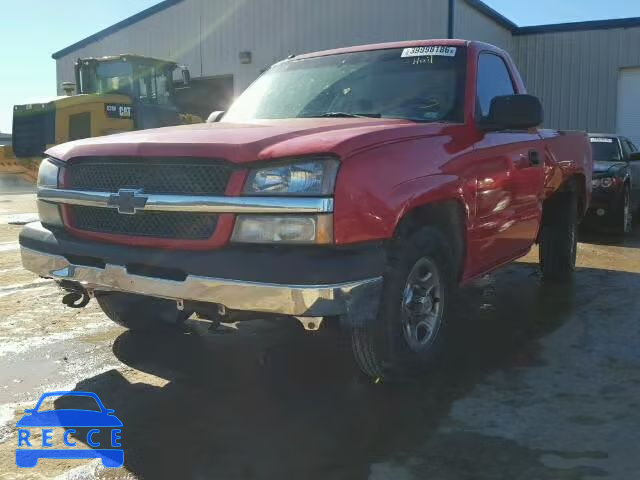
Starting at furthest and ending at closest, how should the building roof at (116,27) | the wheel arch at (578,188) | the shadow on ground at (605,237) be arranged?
1. the building roof at (116,27)
2. the shadow on ground at (605,237)
3. the wheel arch at (578,188)

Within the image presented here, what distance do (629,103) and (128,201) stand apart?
1794 cm

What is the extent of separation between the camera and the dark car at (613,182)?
29.8ft

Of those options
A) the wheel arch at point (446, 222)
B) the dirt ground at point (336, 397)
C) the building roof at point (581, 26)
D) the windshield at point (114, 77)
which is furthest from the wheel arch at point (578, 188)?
the building roof at point (581, 26)

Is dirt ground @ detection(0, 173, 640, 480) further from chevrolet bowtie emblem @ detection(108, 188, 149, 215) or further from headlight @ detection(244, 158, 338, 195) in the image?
headlight @ detection(244, 158, 338, 195)

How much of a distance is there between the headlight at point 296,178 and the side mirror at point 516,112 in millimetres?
1565

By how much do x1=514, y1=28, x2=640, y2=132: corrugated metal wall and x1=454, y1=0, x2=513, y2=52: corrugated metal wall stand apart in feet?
3.67

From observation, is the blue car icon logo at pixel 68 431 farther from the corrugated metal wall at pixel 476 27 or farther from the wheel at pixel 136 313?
the corrugated metal wall at pixel 476 27

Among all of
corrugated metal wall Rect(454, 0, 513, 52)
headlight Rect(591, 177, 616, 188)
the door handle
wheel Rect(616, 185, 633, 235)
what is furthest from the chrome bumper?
corrugated metal wall Rect(454, 0, 513, 52)

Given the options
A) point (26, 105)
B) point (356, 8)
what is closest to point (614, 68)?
point (356, 8)

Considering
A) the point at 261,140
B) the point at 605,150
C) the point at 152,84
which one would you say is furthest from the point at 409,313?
the point at 152,84

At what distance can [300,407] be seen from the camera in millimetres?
3404

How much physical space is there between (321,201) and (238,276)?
491mm

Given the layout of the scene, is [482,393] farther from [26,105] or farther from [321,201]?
[26,105]

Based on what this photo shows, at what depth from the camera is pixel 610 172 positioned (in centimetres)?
909
